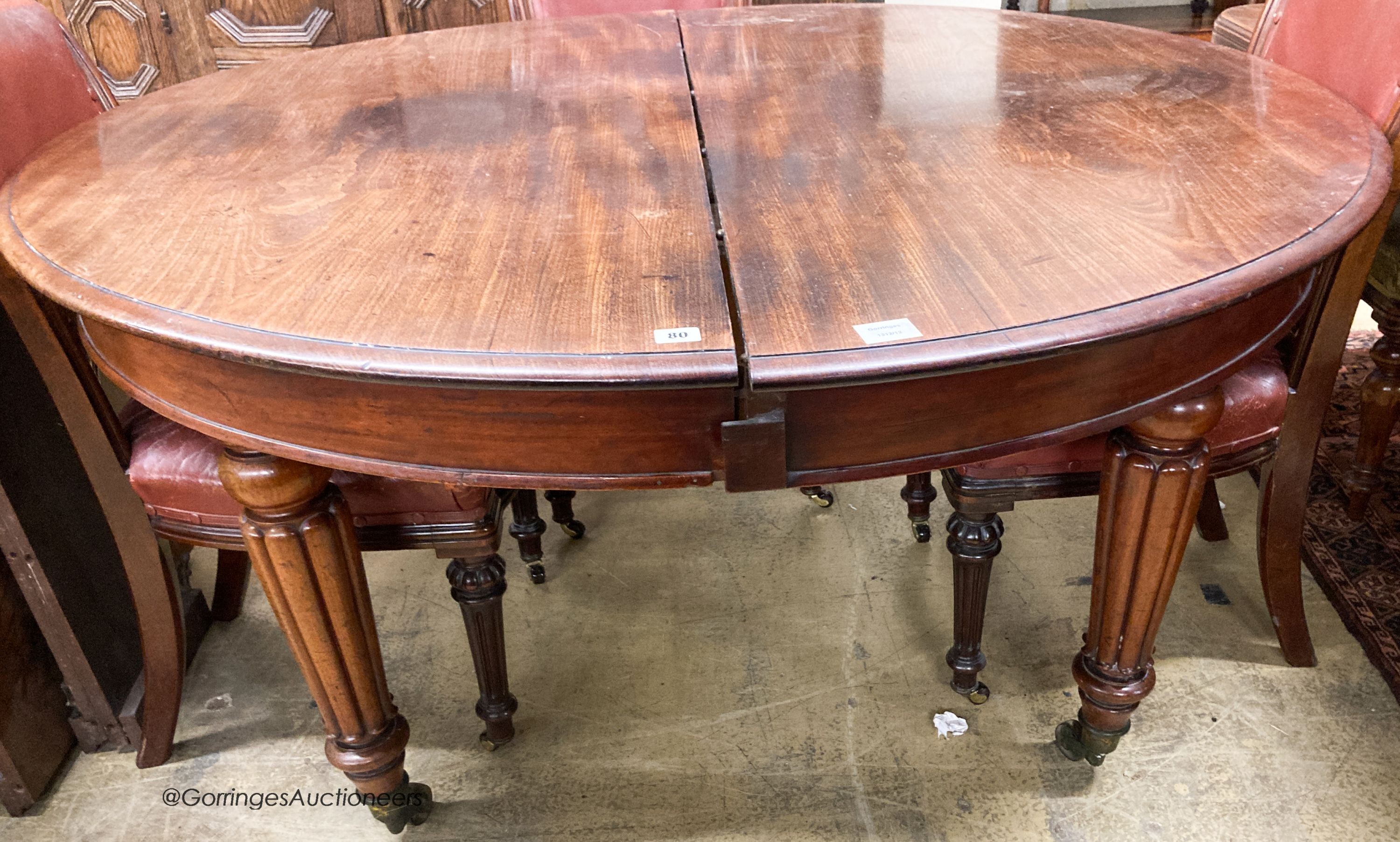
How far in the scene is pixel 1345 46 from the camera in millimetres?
1287

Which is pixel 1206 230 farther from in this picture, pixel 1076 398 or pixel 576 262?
pixel 576 262

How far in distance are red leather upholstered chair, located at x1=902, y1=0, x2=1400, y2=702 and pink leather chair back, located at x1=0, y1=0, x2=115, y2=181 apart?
124cm

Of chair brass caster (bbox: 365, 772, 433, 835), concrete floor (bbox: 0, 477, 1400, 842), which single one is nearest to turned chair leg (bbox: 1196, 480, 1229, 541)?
concrete floor (bbox: 0, 477, 1400, 842)

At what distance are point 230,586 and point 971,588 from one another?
4.02 ft

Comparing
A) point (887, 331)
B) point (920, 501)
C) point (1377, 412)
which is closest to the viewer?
point (887, 331)

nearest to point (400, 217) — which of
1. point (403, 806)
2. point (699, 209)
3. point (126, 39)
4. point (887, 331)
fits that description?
point (699, 209)

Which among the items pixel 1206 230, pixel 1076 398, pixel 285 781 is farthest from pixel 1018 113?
pixel 285 781

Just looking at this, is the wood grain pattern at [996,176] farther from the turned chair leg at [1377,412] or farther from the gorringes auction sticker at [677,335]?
the turned chair leg at [1377,412]

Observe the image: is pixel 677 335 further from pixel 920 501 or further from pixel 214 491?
pixel 920 501

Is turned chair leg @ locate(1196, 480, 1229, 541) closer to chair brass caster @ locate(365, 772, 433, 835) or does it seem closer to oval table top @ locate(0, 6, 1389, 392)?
oval table top @ locate(0, 6, 1389, 392)

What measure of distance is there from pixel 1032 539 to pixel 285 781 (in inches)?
52.2

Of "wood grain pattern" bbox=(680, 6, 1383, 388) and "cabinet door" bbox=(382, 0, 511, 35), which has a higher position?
"wood grain pattern" bbox=(680, 6, 1383, 388)

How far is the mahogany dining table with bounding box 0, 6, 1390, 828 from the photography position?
78 centimetres

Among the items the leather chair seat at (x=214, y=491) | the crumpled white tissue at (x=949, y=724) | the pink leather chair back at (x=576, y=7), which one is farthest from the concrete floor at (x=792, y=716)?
the pink leather chair back at (x=576, y=7)
